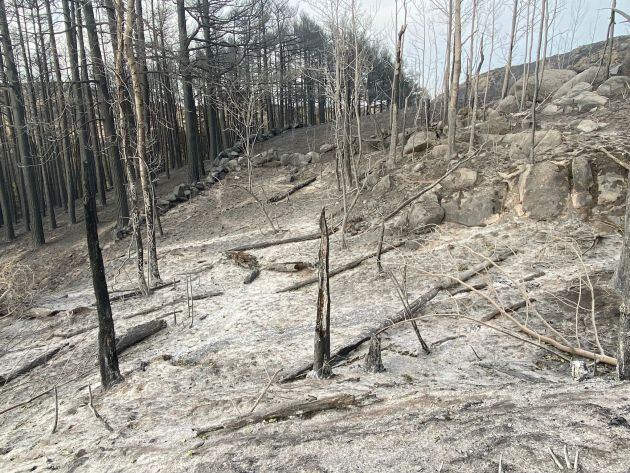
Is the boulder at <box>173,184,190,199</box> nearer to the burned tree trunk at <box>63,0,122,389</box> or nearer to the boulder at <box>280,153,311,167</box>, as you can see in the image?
the boulder at <box>280,153,311,167</box>

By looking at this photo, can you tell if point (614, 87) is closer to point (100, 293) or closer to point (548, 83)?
point (548, 83)

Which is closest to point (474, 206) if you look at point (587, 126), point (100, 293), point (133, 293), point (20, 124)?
point (587, 126)

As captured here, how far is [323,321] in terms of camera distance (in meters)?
4.26

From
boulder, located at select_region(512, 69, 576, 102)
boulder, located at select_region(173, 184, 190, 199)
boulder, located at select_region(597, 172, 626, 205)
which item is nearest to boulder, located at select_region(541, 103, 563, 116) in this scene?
boulder, located at select_region(512, 69, 576, 102)

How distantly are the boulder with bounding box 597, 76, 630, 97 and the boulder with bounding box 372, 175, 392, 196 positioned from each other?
25.8 ft

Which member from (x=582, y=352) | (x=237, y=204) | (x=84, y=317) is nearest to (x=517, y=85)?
(x=237, y=204)

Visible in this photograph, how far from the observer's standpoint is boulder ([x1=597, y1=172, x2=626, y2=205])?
7.79 meters

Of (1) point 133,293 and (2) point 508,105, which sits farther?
(2) point 508,105

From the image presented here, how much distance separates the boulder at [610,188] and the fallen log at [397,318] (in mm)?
2342

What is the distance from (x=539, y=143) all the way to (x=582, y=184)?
1.90m

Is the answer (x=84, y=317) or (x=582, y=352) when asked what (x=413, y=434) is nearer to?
(x=582, y=352)

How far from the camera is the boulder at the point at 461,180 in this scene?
969 centimetres

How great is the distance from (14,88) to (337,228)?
540 inches

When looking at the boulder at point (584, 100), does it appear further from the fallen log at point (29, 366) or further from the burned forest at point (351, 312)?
the fallen log at point (29, 366)
